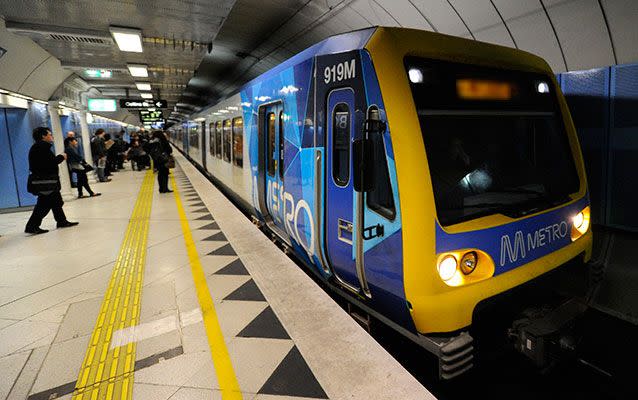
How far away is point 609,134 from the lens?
18.1 feet

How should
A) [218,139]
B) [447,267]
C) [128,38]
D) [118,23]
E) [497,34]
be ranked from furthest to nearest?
[218,139] → [128,38] → [497,34] → [118,23] → [447,267]

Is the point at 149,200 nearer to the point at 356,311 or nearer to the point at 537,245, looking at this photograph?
the point at 356,311

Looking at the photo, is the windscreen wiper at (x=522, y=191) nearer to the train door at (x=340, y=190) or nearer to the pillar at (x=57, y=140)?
the train door at (x=340, y=190)

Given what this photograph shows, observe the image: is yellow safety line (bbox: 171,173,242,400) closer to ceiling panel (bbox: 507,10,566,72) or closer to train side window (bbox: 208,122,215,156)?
train side window (bbox: 208,122,215,156)

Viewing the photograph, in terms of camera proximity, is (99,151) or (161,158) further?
(99,151)

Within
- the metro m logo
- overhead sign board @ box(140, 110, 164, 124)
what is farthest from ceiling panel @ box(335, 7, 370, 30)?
overhead sign board @ box(140, 110, 164, 124)

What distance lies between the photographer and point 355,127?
2.61 metres

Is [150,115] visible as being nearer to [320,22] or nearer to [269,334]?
[320,22]

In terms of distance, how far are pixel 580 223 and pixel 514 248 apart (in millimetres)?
999

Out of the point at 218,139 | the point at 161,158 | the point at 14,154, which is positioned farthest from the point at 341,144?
the point at 14,154

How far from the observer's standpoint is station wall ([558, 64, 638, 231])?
529 centimetres

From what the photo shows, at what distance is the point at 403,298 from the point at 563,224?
1.54 m

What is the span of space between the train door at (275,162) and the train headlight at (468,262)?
94.4 inches

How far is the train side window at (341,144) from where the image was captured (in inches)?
112
